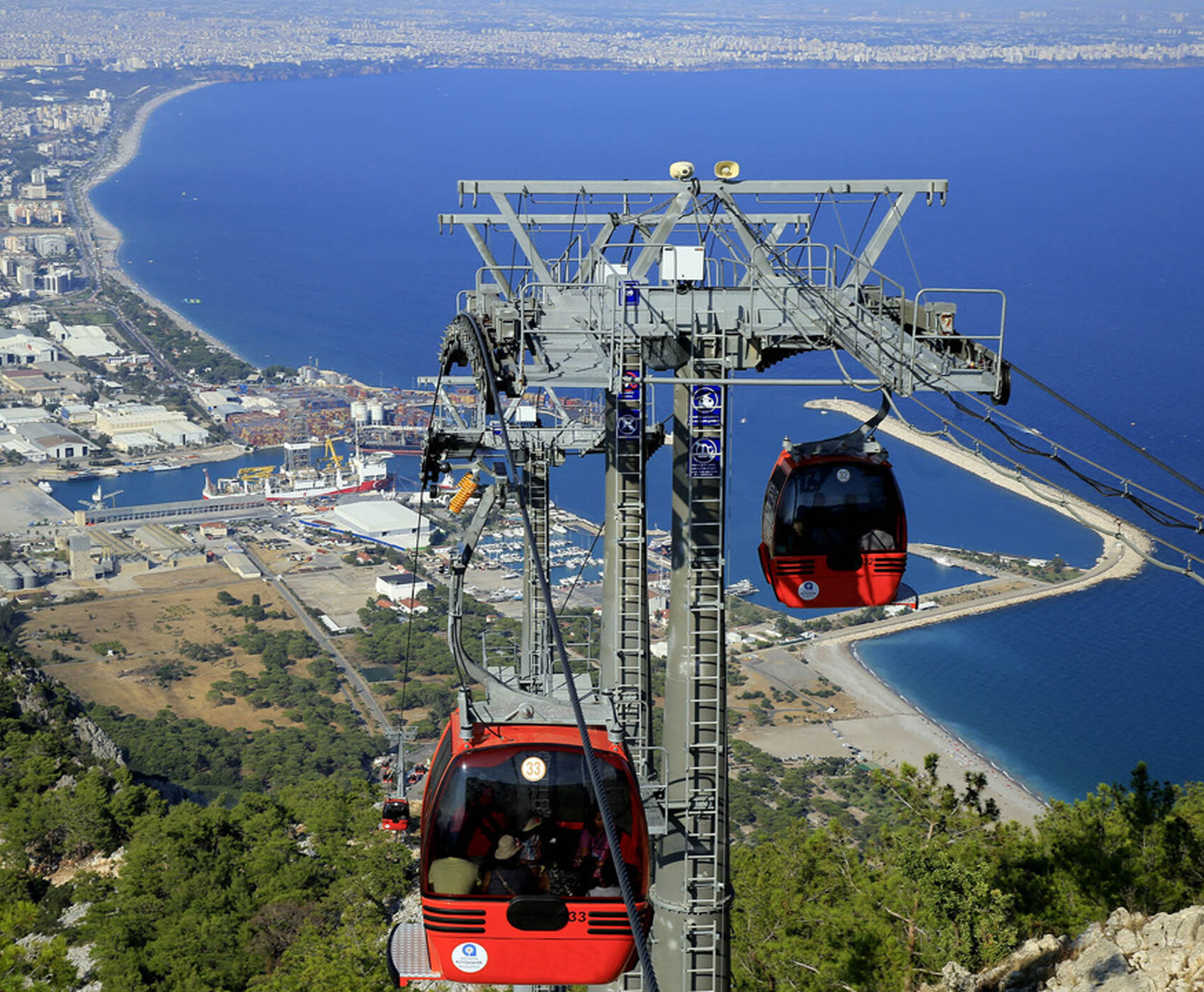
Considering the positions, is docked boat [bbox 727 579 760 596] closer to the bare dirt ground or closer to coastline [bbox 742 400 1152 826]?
coastline [bbox 742 400 1152 826]

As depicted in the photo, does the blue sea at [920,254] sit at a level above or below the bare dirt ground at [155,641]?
above

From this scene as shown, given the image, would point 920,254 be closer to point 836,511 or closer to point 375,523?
point 375,523

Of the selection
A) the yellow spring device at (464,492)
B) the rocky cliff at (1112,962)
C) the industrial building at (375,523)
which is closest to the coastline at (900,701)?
the industrial building at (375,523)

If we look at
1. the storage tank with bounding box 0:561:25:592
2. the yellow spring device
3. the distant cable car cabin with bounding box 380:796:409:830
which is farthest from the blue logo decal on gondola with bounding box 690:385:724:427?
the storage tank with bounding box 0:561:25:592

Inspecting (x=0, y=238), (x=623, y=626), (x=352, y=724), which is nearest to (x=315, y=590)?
(x=352, y=724)

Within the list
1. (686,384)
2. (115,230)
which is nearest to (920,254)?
(115,230)

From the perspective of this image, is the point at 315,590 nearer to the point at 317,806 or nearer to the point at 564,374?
the point at 317,806

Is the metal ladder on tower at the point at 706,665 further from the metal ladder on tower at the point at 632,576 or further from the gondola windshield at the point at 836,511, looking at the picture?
the gondola windshield at the point at 836,511
